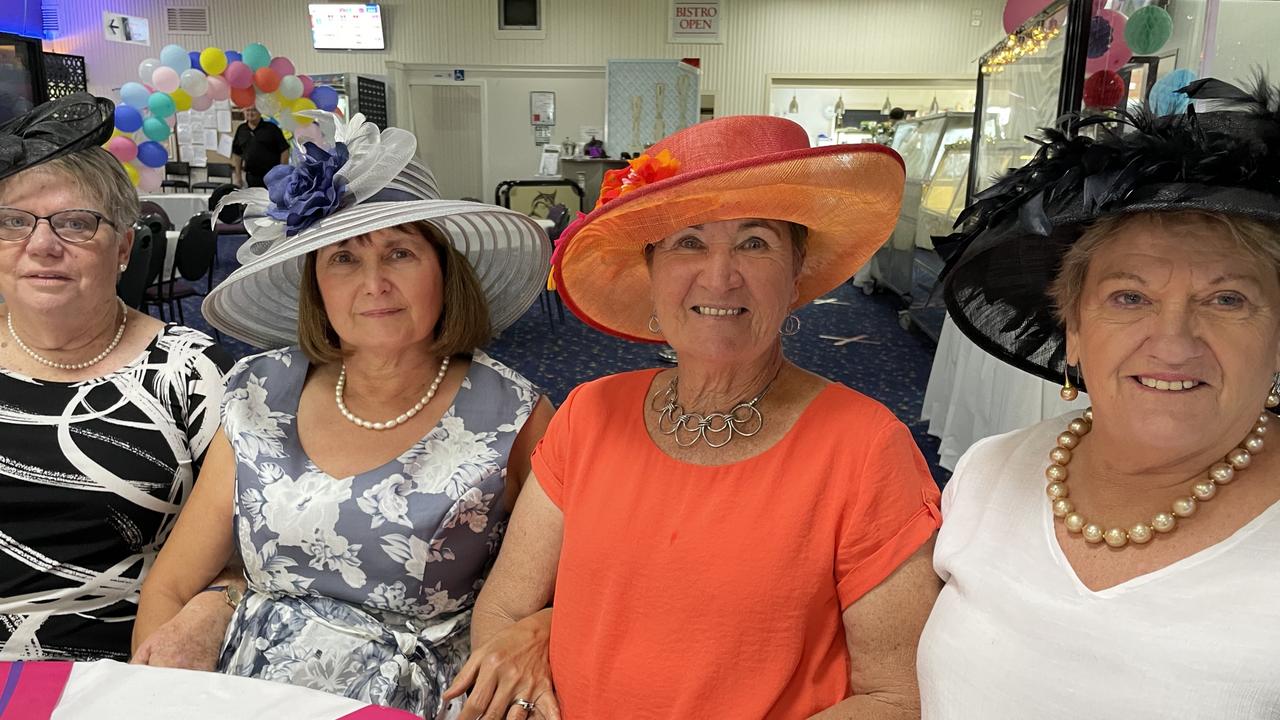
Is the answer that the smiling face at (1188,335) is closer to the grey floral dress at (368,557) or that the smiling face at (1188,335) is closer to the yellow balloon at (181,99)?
the grey floral dress at (368,557)

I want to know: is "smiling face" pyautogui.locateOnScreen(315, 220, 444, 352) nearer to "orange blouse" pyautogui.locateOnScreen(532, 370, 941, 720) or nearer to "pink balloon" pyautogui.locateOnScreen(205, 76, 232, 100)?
"orange blouse" pyautogui.locateOnScreen(532, 370, 941, 720)

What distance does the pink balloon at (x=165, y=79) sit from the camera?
754 centimetres

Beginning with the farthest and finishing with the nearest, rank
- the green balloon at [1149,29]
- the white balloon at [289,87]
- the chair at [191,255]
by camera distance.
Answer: the white balloon at [289,87] < the chair at [191,255] < the green balloon at [1149,29]

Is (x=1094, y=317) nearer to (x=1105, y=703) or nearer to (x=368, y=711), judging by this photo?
(x=1105, y=703)

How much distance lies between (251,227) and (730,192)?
40.6 inches

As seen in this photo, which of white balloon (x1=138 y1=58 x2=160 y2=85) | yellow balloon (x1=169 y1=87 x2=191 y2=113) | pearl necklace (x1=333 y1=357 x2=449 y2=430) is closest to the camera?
pearl necklace (x1=333 y1=357 x2=449 y2=430)

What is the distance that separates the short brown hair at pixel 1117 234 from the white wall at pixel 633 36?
1332 cm

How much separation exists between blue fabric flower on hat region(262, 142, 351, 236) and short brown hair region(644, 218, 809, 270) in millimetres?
626

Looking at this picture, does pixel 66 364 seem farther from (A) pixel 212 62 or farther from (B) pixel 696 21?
(B) pixel 696 21

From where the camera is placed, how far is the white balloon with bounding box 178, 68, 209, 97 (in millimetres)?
7648

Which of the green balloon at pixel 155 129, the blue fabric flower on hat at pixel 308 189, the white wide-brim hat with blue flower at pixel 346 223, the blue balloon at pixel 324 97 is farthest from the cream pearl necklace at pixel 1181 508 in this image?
the blue balloon at pixel 324 97

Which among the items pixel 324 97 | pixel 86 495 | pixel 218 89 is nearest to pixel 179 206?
pixel 218 89

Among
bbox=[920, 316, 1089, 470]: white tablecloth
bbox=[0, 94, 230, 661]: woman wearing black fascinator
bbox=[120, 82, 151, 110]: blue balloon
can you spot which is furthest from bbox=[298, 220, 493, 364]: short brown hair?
bbox=[120, 82, 151, 110]: blue balloon

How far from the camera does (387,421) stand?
1.66m
